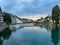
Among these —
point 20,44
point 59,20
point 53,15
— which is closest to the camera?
point 20,44

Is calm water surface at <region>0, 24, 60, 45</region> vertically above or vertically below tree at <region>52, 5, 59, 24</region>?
below

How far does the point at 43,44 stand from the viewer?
19.5 meters

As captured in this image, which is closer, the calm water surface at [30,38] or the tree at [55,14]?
the calm water surface at [30,38]

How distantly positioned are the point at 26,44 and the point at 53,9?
67844 millimetres

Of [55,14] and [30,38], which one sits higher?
[55,14]

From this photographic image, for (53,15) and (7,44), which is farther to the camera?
(53,15)

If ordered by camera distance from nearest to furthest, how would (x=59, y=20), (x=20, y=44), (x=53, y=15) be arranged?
(x=20, y=44), (x=53, y=15), (x=59, y=20)

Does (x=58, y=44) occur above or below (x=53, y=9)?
below

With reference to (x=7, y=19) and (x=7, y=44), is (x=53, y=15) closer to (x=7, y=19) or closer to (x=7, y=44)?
(x=7, y=19)

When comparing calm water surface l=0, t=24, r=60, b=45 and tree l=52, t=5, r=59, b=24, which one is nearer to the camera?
calm water surface l=0, t=24, r=60, b=45

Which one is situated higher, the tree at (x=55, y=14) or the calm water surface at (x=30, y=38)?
the tree at (x=55, y=14)

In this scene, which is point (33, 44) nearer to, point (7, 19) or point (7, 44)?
point (7, 44)

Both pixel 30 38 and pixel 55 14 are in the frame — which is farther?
pixel 55 14

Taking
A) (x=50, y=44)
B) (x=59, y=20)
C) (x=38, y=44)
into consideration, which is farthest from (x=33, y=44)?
(x=59, y=20)
